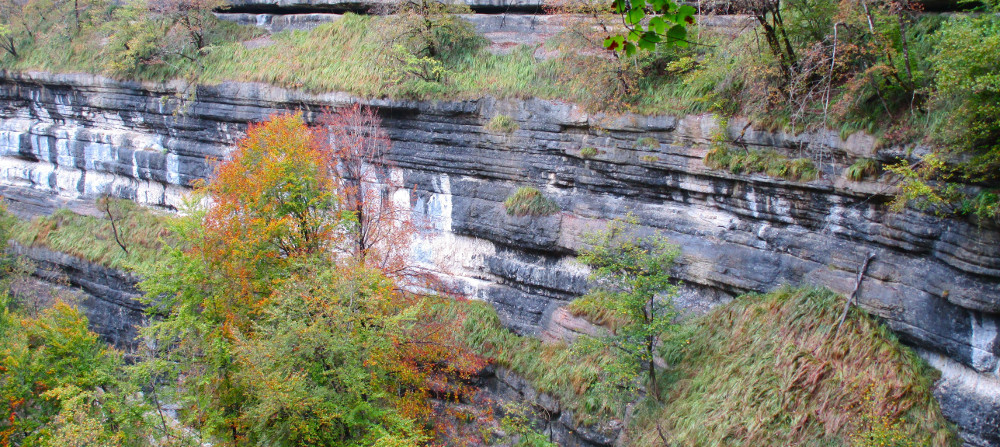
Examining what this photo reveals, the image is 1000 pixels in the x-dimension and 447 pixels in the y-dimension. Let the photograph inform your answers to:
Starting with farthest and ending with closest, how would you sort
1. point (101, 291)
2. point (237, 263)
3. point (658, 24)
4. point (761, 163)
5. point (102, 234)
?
point (102, 234)
point (101, 291)
point (237, 263)
point (761, 163)
point (658, 24)

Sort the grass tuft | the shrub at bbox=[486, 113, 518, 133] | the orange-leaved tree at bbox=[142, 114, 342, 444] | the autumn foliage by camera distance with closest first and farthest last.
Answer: the autumn foliage
the grass tuft
the orange-leaved tree at bbox=[142, 114, 342, 444]
the shrub at bbox=[486, 113, 518, 133]

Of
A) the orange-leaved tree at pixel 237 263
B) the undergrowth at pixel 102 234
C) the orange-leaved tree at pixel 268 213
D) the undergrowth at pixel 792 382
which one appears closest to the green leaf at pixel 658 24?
the undergrowth at pixel 792 382

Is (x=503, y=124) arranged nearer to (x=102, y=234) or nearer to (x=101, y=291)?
(x=101, y=291)

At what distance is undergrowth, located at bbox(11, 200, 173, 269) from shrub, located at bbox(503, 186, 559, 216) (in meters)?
11.0

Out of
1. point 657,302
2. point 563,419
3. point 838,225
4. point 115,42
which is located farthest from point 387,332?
point 115,42

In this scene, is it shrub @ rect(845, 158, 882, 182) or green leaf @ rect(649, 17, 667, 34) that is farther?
shrub @ rect(845, 158, 882, 182)

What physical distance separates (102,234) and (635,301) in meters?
17.5

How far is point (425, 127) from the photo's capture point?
14383 millimetres

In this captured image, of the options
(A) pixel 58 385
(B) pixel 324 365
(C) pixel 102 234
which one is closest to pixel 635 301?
(B) pixel 324 365

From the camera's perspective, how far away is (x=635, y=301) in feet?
32.6

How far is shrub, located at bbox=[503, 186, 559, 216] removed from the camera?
42.2 ft

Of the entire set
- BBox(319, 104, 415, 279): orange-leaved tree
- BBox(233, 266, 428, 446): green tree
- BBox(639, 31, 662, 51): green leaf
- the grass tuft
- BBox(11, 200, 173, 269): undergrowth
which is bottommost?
BBox(11, 200, 173, 269): undergrowth

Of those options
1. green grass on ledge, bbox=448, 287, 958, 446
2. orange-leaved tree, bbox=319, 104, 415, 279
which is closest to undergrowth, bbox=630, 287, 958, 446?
green grass on ledge, bbox=448, 287, 958, 446

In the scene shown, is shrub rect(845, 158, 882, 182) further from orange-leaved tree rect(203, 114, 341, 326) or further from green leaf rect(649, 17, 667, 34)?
orange-leaved tree rect(203, 114, 341, 326)
